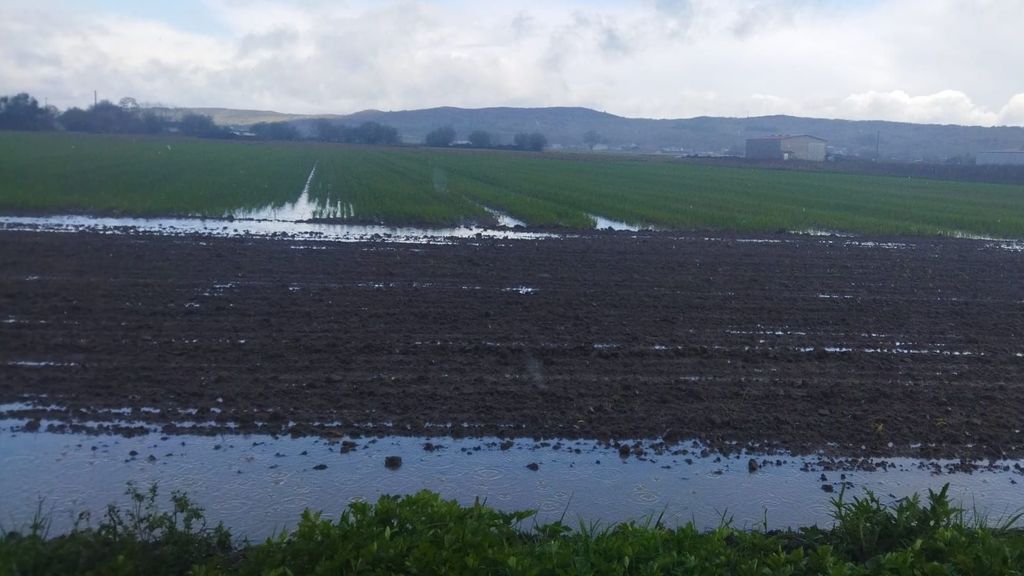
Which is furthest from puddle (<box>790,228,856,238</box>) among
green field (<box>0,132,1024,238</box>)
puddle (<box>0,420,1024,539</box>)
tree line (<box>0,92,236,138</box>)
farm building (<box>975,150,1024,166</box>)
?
tree line (<box>0,92,236,138</box>)

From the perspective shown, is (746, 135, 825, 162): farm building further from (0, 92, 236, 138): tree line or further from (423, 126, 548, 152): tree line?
(0, 92, 236, 138): tree line

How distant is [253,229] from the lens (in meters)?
22.5

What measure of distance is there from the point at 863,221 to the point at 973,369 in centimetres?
2024

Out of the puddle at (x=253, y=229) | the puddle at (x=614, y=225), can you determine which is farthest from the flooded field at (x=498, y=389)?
the puddle at (x=614, y=225)

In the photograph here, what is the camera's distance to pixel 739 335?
11.8m

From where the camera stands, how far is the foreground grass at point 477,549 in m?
4.64

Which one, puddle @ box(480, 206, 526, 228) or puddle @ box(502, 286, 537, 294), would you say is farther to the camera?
puddle @ box(480, 206, 526, 228)

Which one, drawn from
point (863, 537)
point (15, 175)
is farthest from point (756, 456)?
point (15, 175)

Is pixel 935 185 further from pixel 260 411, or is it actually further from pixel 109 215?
pixel 260 411

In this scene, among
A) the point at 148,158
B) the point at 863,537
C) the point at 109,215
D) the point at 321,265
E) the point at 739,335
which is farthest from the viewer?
the point at 148,158

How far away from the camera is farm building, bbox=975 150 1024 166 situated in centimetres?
8900

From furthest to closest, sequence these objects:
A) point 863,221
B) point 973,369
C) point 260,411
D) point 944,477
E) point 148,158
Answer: point 148,158
point 863,221
point 973,369
point 260,411
point 944,477

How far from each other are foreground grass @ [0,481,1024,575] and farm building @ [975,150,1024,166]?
93722 mm

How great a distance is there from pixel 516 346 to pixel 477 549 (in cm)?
600
